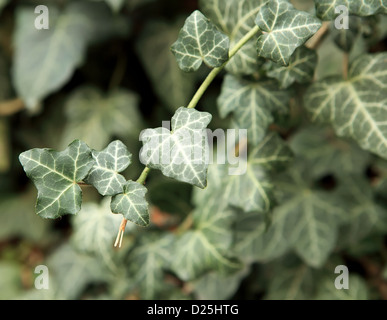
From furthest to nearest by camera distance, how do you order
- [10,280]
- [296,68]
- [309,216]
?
1. [10,280]
2. [309,216]
3. [296,68]

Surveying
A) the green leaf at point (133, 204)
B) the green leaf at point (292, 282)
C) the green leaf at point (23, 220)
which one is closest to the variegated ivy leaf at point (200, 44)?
the green leaf at point (133, 204)

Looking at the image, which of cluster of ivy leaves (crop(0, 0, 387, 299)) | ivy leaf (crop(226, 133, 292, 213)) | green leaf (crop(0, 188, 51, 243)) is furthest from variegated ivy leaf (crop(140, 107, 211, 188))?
green leaf (crop(0, 188, 51, 243))

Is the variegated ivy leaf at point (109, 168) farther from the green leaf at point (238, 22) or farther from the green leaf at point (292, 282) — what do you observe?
the green leaf at point (292, 282)

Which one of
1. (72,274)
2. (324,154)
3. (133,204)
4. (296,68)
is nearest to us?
(133,204)

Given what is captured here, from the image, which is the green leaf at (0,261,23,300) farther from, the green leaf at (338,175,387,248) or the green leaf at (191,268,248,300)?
the green leaf at (338,175,387,248)

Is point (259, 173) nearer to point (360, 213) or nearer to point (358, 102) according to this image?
point (358, 102)

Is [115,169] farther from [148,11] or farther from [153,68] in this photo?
[148,11]

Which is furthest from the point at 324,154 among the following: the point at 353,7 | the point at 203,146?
the point at 203,146
